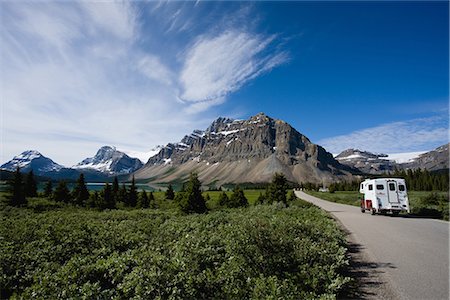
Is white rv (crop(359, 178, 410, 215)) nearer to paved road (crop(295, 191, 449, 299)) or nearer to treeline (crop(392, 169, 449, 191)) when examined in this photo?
paved road (crop(295, 191, 449, 299))

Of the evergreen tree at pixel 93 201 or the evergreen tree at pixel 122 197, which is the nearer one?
the evergreen tree at pixel 93 201

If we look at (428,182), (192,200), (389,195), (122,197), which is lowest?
(122,197)

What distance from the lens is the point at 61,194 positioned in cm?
4469

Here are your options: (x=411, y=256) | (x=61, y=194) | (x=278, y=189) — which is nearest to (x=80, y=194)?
(x=61, y=194)

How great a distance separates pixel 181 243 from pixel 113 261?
82.2 inches

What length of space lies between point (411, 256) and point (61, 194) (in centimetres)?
4883

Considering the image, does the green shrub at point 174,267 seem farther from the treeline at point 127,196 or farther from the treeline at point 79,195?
the treeline at point 79,195

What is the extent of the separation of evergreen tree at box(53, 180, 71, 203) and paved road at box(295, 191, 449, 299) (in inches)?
1761

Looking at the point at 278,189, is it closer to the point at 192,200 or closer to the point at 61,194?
the point at 192,200

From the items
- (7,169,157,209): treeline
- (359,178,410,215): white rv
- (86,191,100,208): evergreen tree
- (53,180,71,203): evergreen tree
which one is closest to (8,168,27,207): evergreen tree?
(7,169,157,209): treeline

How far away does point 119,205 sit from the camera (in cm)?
4781

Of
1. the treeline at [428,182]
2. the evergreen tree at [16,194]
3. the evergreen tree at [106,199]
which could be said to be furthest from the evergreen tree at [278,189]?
the treeline at [428,182]

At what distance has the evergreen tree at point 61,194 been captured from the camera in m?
44.2

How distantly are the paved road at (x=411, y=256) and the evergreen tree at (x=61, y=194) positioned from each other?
4472 cm
